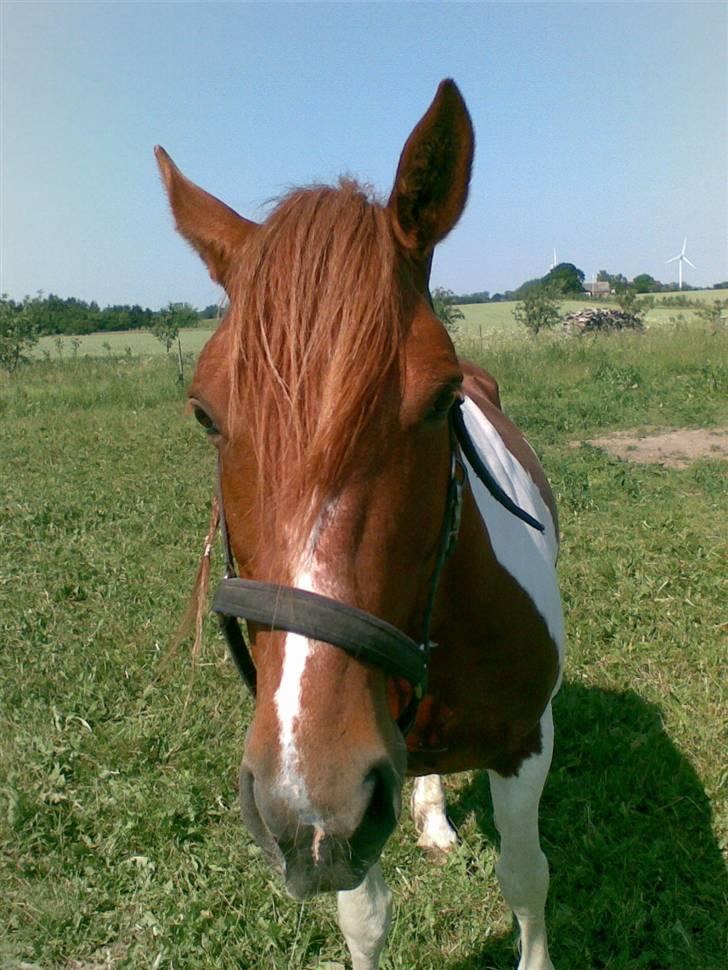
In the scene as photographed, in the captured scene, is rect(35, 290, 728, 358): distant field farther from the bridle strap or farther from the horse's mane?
the bridle strap

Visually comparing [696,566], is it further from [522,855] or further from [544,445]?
[544,445]

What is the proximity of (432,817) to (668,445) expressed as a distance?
6.95 metres

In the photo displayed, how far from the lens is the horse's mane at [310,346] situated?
49.4 inches

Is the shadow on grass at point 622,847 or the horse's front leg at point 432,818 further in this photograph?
the horse's front leg at point 432,818

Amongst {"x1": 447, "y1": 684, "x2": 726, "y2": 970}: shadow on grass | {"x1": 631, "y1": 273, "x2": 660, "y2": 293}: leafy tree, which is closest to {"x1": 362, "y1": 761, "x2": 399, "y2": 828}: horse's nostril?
{"x1": 447, "y1": 684, "x2": 726, "y2": 970}: shadow on grass

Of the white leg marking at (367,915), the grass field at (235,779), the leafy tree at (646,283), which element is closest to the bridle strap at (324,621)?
the grass field at (235,779)

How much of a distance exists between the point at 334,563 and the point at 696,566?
447 cm

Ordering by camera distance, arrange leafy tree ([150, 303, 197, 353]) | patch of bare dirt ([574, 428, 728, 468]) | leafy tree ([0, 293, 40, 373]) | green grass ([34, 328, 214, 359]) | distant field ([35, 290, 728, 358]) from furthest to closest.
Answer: distant field ([35, 290, 728, 358]) → green grass ([34, 328, 214, 359]) → leafy tree ([150, 303, 197, 353]) → leafy tree ([0, 293, 40, 373]) → patch of bare dirt ([574, 428, 728, 468])

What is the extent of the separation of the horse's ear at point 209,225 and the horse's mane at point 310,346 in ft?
0.79

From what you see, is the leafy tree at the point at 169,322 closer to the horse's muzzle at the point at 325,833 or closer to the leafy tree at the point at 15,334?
the leafy tree at the point at 15,334

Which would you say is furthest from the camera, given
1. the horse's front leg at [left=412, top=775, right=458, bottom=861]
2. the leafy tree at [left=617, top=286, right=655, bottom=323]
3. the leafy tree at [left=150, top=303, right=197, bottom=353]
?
the leafy tree at [left=617, top=286, right=655, bottom=323]

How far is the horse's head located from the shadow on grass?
5.28 ft

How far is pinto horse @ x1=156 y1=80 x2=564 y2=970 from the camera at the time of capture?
118 cm

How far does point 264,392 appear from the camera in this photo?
1318 millimetres
